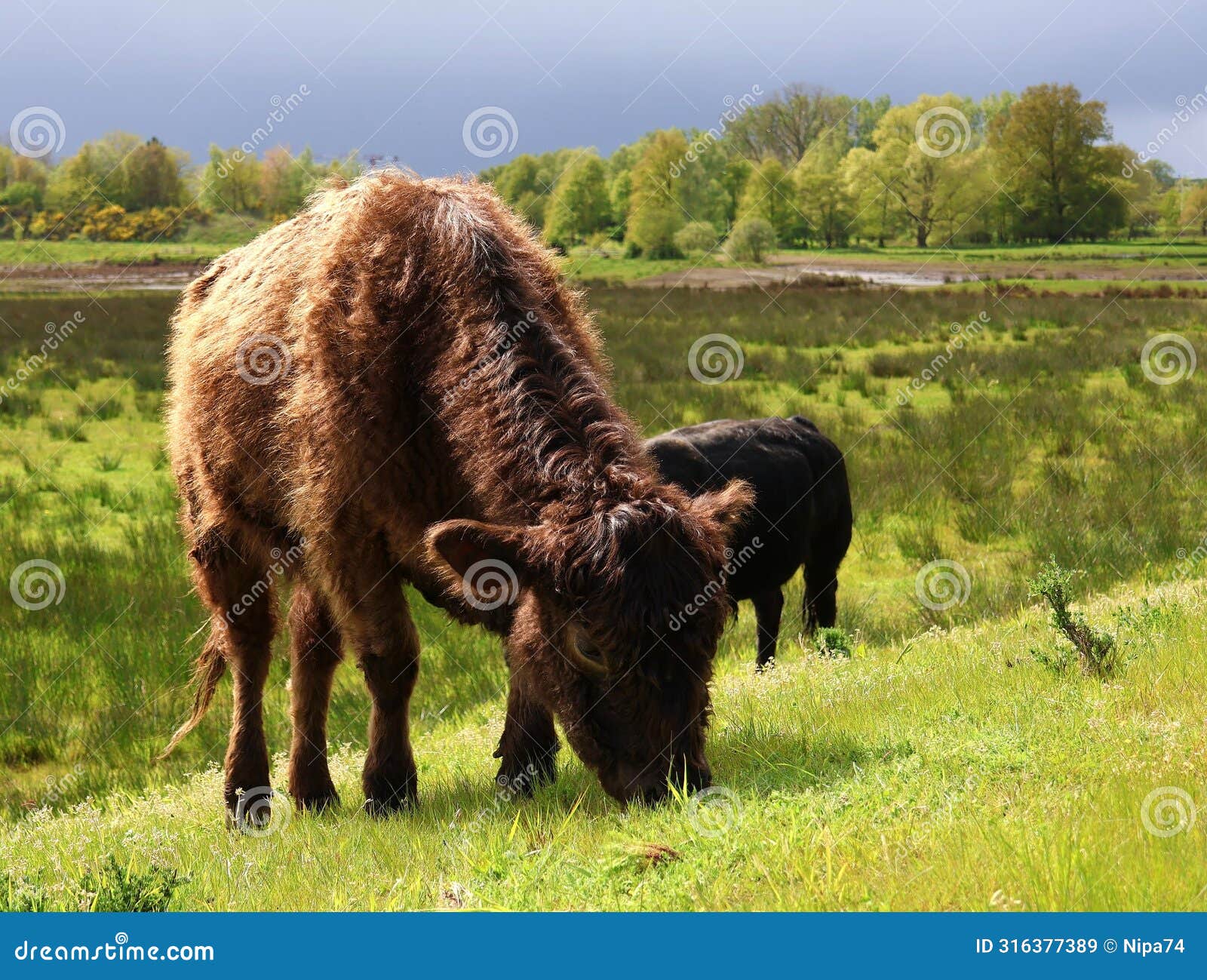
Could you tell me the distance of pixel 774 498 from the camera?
Answer: 7.41 metres

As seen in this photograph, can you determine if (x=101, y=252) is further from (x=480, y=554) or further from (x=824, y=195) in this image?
(x=480, y=554)

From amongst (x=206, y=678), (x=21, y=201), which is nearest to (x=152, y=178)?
(x=21, y=201)

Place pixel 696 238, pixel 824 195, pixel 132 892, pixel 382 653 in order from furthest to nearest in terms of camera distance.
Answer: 1. pixel 824 195
2. pixel 696 238
3. pixel 382 653
4. pixel 132 892

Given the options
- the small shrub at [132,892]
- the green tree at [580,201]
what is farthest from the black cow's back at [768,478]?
the green tree at [580,201]

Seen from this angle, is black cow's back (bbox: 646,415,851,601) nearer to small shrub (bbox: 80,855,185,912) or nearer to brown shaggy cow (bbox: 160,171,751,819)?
brown shaggy cow (bbox: 160,171,751,819)

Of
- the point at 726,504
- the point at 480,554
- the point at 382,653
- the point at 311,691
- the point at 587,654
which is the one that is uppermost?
the point at 726,504

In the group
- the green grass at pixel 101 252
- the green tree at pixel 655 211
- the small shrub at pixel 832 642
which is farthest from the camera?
the green tree at pixel 655 211

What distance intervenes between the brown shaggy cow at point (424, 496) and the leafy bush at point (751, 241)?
48.2m

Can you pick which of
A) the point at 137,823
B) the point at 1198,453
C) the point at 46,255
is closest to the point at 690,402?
the point at 1198,453

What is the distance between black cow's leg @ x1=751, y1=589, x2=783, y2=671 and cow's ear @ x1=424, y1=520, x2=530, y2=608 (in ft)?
13.1

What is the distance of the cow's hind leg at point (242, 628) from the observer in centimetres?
608

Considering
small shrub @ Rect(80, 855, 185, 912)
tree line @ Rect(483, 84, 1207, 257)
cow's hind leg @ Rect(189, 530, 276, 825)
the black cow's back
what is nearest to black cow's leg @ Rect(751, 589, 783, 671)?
the black cow's back

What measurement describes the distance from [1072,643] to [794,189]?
52.6m

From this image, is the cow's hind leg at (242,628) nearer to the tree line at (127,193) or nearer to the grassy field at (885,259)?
the tree line at (127,193)
